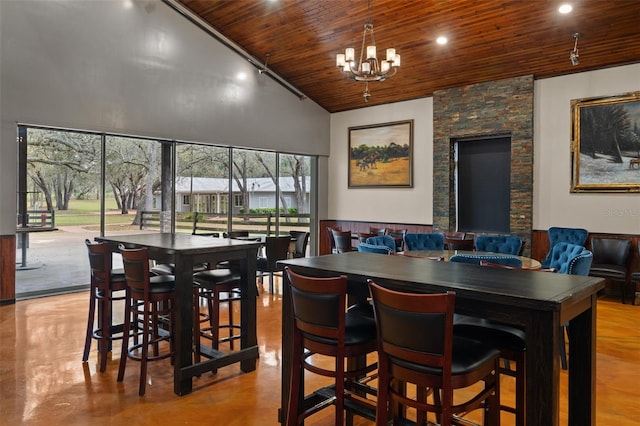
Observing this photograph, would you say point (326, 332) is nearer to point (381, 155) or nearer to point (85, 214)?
point (85, 214)

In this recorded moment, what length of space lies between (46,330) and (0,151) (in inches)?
105

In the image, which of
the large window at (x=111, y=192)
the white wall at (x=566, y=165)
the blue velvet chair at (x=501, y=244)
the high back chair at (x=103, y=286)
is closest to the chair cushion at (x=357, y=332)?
the high back chair at (x=103, y=286)

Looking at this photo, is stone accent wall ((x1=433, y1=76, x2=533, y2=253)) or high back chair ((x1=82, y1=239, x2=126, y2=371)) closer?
high back chair ((x1=82, y1=239, x2=126, y2=371))

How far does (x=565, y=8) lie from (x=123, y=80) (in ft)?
20.8

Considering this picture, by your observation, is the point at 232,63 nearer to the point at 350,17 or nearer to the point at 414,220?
the point at 350,17

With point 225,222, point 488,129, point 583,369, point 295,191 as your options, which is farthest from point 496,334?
point 295,191

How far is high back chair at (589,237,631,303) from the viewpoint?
20.5 ft

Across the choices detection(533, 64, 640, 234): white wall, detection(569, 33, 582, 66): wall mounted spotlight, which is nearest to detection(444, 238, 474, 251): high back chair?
detection(533, 64, 640, 234): white wall

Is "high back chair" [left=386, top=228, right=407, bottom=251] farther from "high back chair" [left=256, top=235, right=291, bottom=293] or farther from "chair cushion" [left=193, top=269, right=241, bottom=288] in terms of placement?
"chair cushion" [left=193, top=269, right=241, bottom=288]

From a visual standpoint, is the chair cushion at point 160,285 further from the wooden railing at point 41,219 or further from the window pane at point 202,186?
the window pane at point 202,186

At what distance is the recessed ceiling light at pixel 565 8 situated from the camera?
5621 millimetres

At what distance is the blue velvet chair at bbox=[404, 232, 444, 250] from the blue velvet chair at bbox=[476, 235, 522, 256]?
55cm

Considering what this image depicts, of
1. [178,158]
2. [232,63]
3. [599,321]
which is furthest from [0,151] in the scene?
[599,321]

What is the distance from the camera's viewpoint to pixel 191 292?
3.38 m
